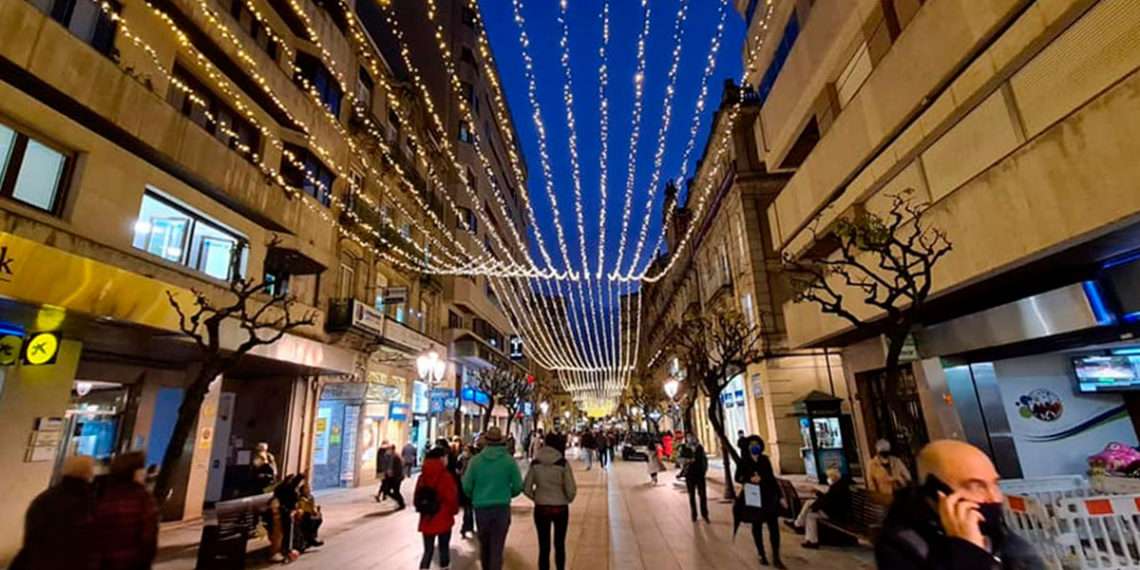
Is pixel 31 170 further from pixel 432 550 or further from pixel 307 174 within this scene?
pixel 432 550

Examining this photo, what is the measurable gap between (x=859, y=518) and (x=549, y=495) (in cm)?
519

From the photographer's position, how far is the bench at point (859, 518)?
7.01 m

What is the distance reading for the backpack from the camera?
255 inches

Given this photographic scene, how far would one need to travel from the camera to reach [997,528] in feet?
6.10

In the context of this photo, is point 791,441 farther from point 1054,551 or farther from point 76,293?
point 76,293

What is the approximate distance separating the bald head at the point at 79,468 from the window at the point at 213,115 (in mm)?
9563

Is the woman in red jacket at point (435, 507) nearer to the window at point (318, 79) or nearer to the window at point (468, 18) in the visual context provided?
the window at point (318, 79)

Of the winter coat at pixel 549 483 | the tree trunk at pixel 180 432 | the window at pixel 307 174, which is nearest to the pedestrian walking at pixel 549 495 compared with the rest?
the winter coat at pixel 549 483

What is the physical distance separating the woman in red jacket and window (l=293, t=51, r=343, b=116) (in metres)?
13.6

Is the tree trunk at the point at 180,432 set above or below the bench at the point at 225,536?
above

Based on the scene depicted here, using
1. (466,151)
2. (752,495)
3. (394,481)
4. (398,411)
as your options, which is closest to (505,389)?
(398,411)

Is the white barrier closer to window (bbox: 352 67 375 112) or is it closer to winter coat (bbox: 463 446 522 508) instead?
winter coat (bbox: 463 446 522 508)

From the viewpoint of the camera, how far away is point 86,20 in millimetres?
8891

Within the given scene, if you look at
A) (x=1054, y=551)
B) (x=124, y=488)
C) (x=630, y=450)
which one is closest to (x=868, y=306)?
(x=1054, y=551)
